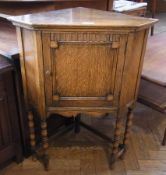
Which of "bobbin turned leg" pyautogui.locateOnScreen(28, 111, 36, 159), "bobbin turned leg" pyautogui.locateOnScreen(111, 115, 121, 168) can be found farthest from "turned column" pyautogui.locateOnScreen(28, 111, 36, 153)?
"bobbin turned leg" pyautogui.locateOnScreen(111, 115, 121, 168)

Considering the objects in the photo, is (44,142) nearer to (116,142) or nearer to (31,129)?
(31,129)

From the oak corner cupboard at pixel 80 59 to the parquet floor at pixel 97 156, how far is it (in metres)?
0.45

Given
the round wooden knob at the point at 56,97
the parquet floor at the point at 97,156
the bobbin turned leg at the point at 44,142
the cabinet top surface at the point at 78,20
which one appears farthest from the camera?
the parquet floor at the point at 97,156

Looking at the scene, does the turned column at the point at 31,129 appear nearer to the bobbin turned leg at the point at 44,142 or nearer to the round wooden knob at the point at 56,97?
the bobbin turned leg at the point at 44,142

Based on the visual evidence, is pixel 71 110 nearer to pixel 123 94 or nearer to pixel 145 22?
pixel 123 94

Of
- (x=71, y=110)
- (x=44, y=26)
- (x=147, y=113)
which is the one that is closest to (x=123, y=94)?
(x=71, y=110)

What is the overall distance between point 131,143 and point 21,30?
1.13m

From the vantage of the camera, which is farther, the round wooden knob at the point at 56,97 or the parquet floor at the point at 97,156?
the parquet floor at the point at 97,156

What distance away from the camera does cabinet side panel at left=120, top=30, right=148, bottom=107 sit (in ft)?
3.49

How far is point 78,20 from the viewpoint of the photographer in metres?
1.03

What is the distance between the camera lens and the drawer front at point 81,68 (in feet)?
3.35

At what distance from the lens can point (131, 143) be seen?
68.7 inches

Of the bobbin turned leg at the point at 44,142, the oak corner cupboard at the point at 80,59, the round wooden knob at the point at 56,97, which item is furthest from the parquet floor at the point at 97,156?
the round wooden knob at the point at 56,97

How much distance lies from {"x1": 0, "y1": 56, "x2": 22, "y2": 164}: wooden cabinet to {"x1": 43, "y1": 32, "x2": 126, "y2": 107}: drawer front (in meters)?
0.23
